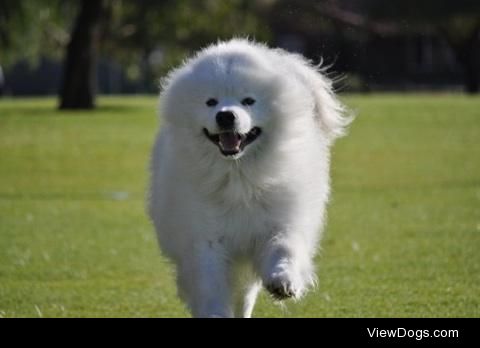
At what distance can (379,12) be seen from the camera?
142 ft

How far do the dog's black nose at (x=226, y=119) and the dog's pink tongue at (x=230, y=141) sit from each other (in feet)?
0.31

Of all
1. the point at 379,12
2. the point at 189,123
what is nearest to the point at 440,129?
the point at 379,12

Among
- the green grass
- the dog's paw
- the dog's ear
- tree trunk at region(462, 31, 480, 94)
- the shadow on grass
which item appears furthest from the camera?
tree trunk at region(462, 31, 480, 94)

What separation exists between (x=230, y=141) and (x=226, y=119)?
0.17 meters

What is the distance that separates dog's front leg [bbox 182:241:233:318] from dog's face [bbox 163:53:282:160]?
55cm

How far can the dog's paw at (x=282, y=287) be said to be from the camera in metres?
5.96

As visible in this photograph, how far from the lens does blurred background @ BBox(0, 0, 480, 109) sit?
28531mm

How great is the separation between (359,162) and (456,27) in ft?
109

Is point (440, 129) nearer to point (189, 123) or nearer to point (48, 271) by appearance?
point (48, 271)

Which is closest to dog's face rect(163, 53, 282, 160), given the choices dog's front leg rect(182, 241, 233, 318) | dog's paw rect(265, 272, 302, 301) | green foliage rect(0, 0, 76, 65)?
dog's front leg rect(182, 241, 233, 318)

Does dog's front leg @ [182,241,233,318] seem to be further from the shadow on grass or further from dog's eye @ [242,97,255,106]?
the shadow on grass

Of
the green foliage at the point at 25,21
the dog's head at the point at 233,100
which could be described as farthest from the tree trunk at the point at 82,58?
the dog's head at the point at 233,100

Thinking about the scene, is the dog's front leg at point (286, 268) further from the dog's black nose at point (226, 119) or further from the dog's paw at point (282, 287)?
the dog's black nose at point (226, 119)
